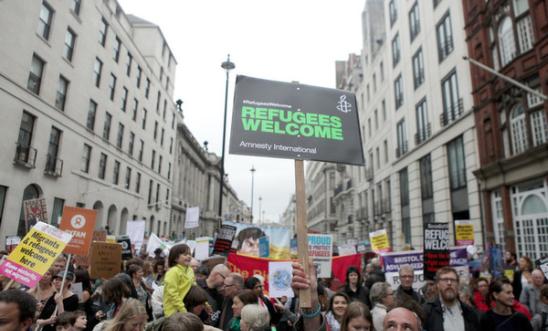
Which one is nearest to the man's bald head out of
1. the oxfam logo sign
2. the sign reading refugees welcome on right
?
the sign reading refugees welcome on right

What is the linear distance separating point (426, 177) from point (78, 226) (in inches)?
835

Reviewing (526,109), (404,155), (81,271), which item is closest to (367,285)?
(81,271)

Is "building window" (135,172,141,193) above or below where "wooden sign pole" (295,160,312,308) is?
above

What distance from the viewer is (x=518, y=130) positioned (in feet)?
51.3

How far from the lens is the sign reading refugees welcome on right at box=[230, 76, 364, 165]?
3752 millimetres

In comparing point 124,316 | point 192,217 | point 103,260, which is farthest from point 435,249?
point 192,217

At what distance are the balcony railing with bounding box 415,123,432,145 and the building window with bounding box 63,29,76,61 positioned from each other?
2307cm

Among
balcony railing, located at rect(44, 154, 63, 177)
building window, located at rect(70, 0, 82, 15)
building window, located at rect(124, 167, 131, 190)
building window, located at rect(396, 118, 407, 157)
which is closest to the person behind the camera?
balcony railing, located at rect(44, 154, 63, 177)

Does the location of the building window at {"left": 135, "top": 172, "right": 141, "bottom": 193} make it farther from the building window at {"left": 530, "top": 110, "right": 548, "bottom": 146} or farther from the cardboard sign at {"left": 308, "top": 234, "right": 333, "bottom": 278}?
the building window at {"left": 530, "top": 110, "right": 548, "bottom": 146}

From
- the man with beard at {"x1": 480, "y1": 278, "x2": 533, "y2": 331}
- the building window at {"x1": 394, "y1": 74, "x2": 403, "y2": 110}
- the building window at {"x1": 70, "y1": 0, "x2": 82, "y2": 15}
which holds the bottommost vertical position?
the man with beard at {"x1": 480, "y1": 278, "x2": 533, "y2": 331}

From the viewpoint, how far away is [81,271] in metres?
6.25

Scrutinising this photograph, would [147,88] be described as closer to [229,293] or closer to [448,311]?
[229,293]

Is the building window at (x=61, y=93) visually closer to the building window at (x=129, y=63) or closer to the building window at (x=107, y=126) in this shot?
the building window at (x=107, y=126)

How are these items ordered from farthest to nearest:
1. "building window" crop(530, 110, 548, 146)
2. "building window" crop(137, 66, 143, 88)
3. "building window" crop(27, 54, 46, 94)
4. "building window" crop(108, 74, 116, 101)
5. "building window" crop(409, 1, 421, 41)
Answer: "building window" crop(137, 66, 143, 88) → "building window" crop(108, 74, 116, 101) → "building window" crop(409, 1, 421, 41) → "building window" crop(27, 54, 46, 94) → "building window" crop(530, 110, 548, 146)
